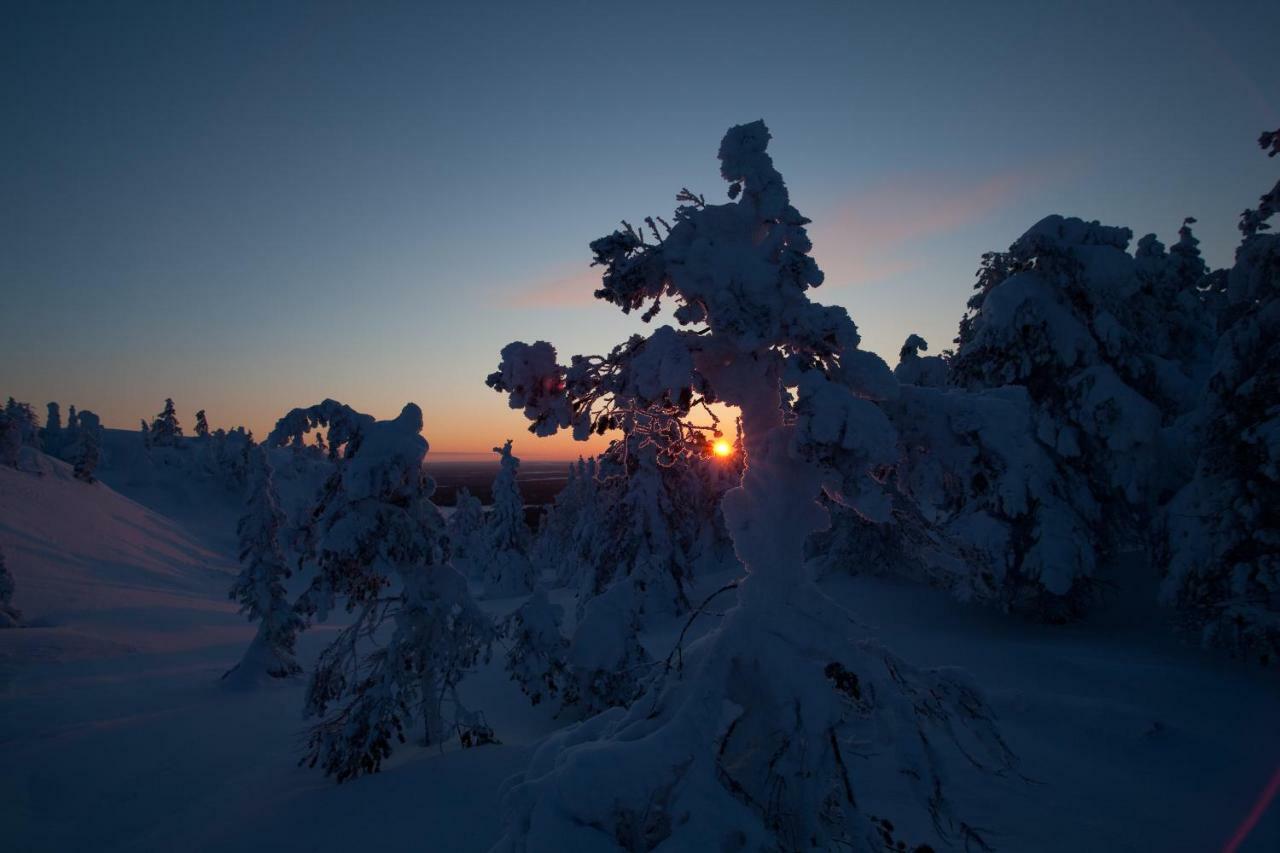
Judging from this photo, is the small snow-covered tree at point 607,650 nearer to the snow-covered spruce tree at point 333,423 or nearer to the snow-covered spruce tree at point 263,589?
the snow-covered spruce tree at point 333,423

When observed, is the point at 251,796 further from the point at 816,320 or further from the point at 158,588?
the point at 158,588

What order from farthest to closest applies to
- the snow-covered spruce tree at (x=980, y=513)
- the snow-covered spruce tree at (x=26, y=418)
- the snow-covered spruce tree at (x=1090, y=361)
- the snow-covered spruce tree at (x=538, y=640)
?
the snow-covered spruce tree at (x=26, y=418) → the snow-covered spruce tree at (x=538, y=640) → the snow-covered spruce tree at (x=1090, y=361) → the snow-covered spruce tree at (x=980, y=513)

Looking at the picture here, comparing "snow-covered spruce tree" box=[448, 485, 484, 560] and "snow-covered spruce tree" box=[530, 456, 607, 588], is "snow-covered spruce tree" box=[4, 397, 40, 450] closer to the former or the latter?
"snow-covered spruce tree" box=[448, 485, 484, 560]

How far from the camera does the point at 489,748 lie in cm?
1050

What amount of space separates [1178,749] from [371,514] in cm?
1382

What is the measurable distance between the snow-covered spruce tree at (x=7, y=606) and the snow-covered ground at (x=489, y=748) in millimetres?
822

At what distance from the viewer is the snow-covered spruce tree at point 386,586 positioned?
9.78 m

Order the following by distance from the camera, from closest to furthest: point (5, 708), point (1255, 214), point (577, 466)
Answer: point (1255, 214)
point (5, 708)
point (577, 466)

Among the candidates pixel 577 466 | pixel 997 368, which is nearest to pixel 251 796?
pixel 997 368

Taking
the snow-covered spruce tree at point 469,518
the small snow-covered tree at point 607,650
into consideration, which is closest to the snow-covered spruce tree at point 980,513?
the small snow-covered tree at point 607,650

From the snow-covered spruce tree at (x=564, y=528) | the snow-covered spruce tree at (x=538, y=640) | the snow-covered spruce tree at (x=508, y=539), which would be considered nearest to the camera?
the snow-covered spruce tree at (x=538, y=640)

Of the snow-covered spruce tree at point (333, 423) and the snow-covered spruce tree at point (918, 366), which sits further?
the snow-covered spruce tree at point (918, 366)

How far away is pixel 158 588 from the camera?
38.8 m

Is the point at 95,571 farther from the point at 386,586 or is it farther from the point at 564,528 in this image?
the point at 386,586
